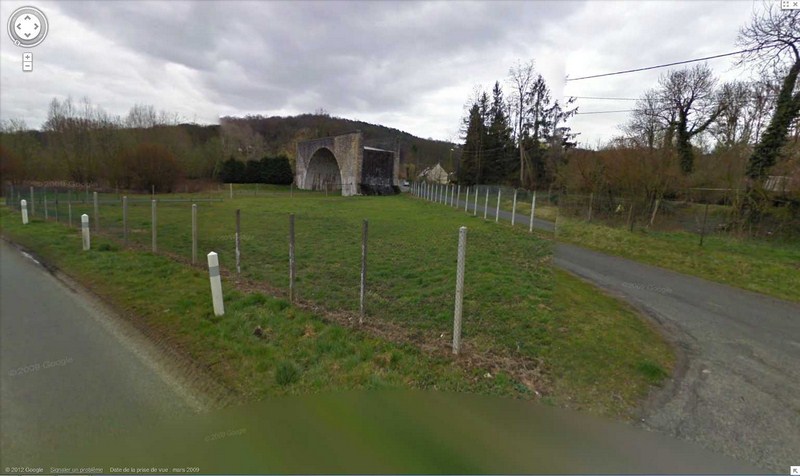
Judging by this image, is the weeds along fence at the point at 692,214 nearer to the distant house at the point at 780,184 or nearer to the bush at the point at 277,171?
the distant house at the point at 780,184

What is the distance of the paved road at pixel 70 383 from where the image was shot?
2.47 metres

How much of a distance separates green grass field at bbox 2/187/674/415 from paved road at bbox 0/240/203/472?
1.46ft

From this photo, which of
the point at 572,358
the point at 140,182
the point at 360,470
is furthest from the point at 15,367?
the point at 140,182

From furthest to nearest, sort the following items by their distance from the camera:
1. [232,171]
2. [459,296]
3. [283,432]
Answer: [232,171], [459,296], [283,432]

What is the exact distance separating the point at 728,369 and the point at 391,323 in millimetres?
3863

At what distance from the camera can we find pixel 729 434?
2727mm

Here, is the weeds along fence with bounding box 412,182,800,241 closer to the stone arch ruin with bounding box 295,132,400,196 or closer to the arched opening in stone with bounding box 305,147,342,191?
the stone arch ruin with bounding box 295,132,400,196

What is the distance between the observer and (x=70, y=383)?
3.12 metres

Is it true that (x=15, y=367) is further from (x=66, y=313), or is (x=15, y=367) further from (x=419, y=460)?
(x=419, y=460)

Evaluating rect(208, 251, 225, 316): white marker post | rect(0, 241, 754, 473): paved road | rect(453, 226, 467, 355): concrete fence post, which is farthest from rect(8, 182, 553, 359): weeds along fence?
rect(0, 241, 754, 473): paved road

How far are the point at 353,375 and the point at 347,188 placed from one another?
40630 millimetres

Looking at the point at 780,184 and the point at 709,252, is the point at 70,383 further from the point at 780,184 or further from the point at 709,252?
the point at 780,184

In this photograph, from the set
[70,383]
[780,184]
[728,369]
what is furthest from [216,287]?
[780,184]

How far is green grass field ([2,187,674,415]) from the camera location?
10.9ft
